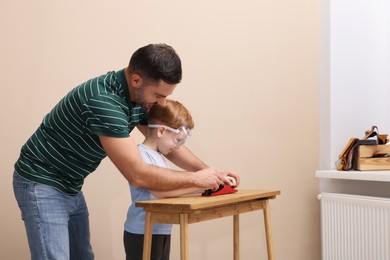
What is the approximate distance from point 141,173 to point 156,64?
39cm

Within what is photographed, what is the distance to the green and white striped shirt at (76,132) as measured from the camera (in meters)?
1.82

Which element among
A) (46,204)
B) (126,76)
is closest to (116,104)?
(126,76)

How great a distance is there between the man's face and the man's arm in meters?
0.19

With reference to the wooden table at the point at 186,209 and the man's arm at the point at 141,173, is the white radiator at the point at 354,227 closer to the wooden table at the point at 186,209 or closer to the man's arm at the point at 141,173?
the wooden table at the point at 186,209

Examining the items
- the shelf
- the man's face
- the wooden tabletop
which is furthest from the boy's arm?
the shelf

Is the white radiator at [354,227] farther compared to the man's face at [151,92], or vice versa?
the white radiator at [354,227]

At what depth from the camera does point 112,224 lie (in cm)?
281

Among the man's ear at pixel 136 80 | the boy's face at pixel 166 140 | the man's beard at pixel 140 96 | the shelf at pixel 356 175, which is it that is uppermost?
the man's ear at pixel 136 80

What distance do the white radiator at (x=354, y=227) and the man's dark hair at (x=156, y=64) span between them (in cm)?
163

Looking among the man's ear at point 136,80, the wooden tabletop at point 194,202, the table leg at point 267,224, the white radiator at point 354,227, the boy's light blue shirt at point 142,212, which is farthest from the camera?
the white radiator at point 354,227

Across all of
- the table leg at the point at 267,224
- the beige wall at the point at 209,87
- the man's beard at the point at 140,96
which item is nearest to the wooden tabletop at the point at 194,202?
the table leg at the point at 267,224

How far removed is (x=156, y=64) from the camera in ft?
6.17

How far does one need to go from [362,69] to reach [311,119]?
1.56ft

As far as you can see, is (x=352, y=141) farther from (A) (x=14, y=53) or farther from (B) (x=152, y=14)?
(A) (x=14, y=53)
